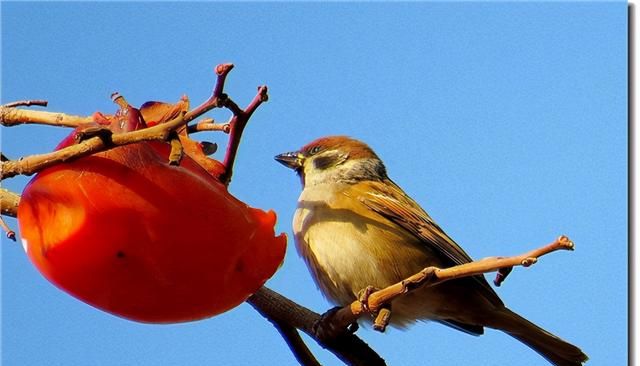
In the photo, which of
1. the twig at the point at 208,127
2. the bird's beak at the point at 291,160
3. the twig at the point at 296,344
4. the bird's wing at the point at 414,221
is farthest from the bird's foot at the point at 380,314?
the bird's beak at the point at 291,160

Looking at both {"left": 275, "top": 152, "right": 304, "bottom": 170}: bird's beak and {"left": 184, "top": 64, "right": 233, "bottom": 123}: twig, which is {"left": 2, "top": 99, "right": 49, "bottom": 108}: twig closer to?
{"left": 184, "top": 64, "right": 233, "bottom": 123}: twig

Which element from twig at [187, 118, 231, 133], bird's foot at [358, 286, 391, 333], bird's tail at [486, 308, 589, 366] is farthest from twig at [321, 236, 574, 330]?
bird's tail at [486, 308, 589, 366]

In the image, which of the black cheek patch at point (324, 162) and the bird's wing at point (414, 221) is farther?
the black cheek patch at point (324, 162)

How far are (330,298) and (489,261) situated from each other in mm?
2632

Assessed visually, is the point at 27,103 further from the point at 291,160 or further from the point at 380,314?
the point at 291,160

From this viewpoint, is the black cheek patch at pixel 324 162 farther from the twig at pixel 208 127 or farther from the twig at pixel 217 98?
the twig at pixel 217 98

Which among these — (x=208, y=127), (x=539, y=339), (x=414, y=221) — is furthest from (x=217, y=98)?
(x=539, y=339)

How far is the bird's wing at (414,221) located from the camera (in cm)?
456

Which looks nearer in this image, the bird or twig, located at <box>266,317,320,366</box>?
twig, located at <box>266,317,320,366</box>

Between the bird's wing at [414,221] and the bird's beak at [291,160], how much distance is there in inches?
19.3

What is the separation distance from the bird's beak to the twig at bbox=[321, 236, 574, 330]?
2.73 m

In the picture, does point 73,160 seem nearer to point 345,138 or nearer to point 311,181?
point 311,181

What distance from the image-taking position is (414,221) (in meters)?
4.72

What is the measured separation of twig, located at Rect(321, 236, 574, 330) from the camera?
5.39 feet
